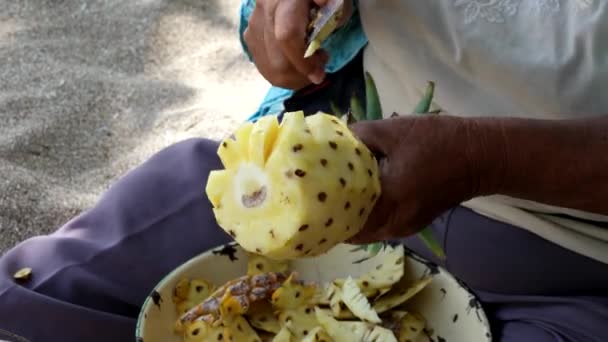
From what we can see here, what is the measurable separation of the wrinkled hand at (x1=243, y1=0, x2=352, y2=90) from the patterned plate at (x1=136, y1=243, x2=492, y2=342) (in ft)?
0.53

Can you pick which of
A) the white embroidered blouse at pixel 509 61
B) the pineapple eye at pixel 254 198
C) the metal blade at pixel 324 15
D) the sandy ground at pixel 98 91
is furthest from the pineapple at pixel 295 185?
the sandy ground at pixel 98 91

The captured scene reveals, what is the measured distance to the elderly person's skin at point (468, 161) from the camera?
48 centimetres

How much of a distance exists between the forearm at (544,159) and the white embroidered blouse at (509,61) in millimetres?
84

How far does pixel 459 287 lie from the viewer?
2.39ft

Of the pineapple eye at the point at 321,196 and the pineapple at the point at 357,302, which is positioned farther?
the pineapple at the point at 357,302

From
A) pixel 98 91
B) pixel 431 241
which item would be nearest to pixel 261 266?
pixel 431 241

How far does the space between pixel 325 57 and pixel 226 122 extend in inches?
25.8

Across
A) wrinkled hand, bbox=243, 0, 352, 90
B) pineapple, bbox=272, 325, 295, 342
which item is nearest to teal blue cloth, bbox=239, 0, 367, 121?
wrinkled hand, bbox=243, 0, 352, 90

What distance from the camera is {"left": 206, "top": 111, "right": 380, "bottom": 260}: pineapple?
448 mm

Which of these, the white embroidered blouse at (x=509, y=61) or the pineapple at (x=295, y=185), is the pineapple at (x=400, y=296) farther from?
the pineapple at (x=295, y=185)

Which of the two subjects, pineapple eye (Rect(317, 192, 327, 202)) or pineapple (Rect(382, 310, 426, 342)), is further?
pineapple (Rect(382, 310, 426, 342))

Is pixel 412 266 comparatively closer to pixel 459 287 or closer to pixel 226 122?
pixel 459 287

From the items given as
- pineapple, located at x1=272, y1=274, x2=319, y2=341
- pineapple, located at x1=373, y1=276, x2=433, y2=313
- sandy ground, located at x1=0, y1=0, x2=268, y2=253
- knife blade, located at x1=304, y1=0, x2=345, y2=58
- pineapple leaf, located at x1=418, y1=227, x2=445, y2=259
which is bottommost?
sandy ground, located at x1=0, y1=0, x2=268, y2=253

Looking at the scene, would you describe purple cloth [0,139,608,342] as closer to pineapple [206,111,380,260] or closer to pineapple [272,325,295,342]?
pineapple [272,325,295,342]
